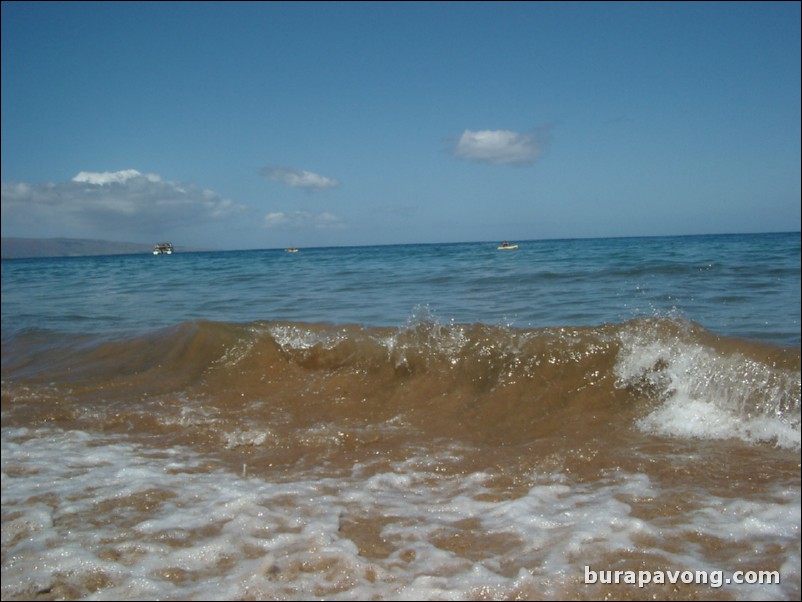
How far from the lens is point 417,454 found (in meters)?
4.03

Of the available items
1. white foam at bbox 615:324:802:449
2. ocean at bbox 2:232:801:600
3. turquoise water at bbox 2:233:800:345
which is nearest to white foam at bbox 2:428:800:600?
ocean at bbox 2:232:801:600

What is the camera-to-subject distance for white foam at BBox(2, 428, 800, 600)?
236cm

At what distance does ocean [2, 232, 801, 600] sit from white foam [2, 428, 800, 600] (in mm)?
14

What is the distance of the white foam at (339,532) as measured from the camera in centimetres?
236

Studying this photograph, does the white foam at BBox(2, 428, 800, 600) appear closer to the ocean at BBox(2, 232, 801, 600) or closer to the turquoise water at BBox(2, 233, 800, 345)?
the ocean at BBox(2, 232, 801, 600)

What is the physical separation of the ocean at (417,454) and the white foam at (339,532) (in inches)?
→ 0.5

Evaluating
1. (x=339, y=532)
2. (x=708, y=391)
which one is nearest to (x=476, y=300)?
(x=708, y=391)

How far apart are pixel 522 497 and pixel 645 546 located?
0.77 m

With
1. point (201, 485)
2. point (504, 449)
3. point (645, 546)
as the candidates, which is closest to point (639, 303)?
point (504, 449)

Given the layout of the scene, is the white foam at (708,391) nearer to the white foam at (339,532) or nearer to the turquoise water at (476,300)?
the turquoise water at (476,300)

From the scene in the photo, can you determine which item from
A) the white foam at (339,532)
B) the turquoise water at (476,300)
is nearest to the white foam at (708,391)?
the turquoise water at (476,300)

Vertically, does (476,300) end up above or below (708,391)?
above

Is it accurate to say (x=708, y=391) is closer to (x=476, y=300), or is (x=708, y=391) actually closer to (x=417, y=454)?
(x=417, y=454)

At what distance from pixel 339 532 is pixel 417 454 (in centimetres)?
128
